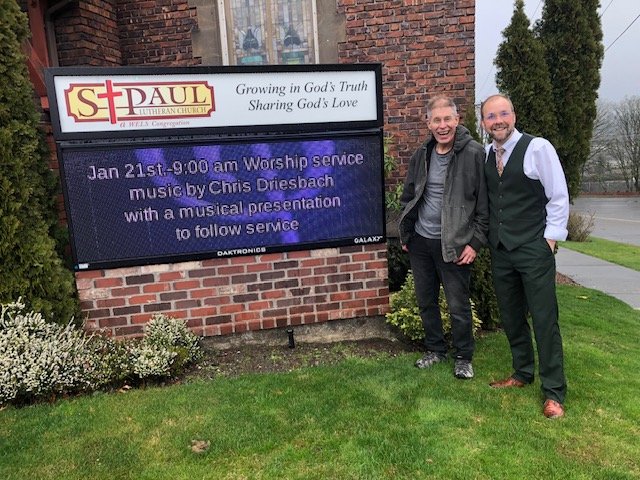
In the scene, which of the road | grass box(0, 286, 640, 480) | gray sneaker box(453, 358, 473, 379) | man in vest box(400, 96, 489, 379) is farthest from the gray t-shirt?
the road

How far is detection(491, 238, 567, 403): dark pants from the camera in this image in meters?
3.07

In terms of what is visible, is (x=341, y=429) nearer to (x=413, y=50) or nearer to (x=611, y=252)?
(x=413, y=50)

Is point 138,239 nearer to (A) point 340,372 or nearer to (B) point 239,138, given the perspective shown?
(B) point 239,138

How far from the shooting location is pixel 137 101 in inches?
150

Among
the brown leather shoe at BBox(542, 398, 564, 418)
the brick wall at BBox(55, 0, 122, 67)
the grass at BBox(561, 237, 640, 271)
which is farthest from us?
the grass at BBox(561, 237, 640, 271)

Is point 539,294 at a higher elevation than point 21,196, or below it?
below

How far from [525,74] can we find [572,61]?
4.32 ft

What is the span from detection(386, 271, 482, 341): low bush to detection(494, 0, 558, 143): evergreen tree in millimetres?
3728

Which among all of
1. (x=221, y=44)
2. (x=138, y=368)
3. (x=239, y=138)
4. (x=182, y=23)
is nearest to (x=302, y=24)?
(x=221, y=44)

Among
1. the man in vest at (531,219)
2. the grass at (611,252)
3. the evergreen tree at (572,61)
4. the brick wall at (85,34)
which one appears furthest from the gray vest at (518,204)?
the grass at (611,252)

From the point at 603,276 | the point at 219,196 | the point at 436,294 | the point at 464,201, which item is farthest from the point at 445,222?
the point at 603,276

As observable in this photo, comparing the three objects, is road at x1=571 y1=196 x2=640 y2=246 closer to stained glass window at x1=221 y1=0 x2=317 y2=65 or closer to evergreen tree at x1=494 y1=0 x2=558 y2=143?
evergreen tree at x1=494 y1=0 x2=558 y2=143

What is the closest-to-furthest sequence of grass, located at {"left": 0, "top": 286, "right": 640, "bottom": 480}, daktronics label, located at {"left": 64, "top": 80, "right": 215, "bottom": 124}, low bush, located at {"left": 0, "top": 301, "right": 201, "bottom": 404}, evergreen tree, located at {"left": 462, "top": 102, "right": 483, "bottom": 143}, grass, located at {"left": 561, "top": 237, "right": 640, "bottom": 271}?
grass, located at {"left": 0, "top": 286, "right": 640, "bottom": 480}
low bush, located at {"left": 0, "top": 301, "right": 201, "bottom": 404}
daktronics label, located at {"left": 64, "top": 80, "right": 215, "bottom": 124}
evergreen tree, located at {"left": 462, "top": 102, "right": 483, "bottom": 143}
grass, located at {"left": 561, "top": 237, "right": 640, "bottom": 271}

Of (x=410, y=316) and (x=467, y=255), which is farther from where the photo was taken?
(x=410, y=316)
